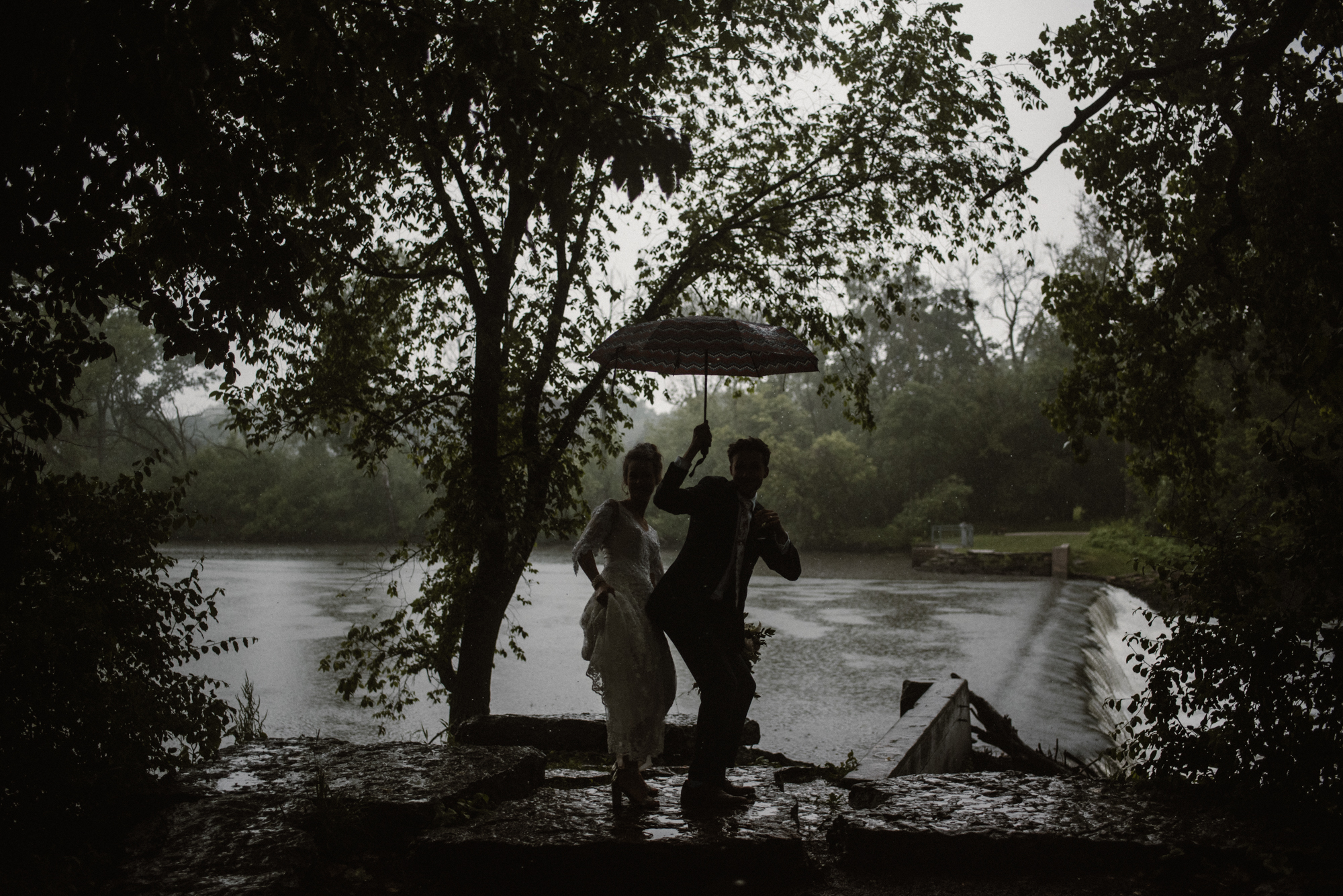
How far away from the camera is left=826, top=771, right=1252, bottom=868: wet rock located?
399 centimetres

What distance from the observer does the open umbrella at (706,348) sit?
4.78 meters

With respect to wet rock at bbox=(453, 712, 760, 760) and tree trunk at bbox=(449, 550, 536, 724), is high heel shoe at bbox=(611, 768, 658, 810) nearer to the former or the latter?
wet rock at bbox=(453, 712, 760, 760)

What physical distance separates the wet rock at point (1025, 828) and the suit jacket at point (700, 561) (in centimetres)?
112

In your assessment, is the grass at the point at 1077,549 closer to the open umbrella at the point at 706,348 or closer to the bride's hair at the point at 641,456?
the open umbrella at the point at 706,348

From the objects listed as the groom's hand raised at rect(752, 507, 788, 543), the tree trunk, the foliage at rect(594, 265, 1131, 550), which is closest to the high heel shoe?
the groom's hand raised at rect(752, 507, 788, 543)

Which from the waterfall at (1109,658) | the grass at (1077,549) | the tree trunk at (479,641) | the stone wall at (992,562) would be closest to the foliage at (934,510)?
the grass at (1077,549)

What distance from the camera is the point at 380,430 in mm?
9258

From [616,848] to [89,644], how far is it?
10.7ft

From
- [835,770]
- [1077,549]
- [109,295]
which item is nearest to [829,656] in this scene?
[835,770]

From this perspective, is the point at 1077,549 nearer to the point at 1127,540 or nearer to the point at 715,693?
Result: the point at 1127,540

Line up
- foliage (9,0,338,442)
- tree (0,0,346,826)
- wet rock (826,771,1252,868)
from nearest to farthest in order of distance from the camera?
foliage (9,0,338,442) < tree (0,0,346,826) < wet rock (826,771,1252,868)

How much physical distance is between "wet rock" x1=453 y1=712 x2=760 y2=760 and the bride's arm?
3265 millimetres

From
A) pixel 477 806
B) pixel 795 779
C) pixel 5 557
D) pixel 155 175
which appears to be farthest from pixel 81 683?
pixel 795 779

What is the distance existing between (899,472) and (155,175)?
47998 mm
